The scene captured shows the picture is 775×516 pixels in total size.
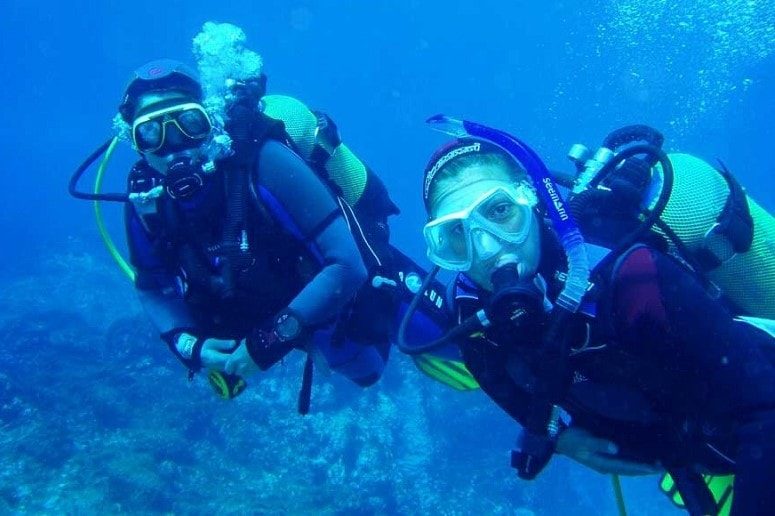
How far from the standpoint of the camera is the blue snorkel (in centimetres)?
213

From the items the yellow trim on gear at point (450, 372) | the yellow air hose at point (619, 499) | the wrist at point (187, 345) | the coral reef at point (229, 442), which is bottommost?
the coral reef at point (229, 442)

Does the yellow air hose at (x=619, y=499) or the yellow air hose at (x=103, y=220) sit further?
the yellow air hose at (x=103, y=220)

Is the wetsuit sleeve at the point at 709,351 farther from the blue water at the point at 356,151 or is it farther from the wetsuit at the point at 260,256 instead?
the blue water at the point at 356,151

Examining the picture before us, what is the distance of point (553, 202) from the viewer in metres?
2.38

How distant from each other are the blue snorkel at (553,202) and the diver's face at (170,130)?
160 centimetres

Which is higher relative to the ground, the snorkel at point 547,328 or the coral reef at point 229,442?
the snorkel at point 547,328

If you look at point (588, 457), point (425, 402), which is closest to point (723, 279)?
point (588, 457)

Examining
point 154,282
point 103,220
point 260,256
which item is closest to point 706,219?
point 260,256

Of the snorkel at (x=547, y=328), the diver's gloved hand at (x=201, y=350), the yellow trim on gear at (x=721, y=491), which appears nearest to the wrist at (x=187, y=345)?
the diver's gloved hand at (x=201, y=350)

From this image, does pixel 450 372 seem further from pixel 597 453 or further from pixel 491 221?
pixel 491 221

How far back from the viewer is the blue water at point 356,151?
10.5m

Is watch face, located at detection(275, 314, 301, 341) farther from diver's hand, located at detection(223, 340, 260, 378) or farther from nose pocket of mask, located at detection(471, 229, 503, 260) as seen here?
nose pocket of mask, located at detection(471, 229, 503, 260)

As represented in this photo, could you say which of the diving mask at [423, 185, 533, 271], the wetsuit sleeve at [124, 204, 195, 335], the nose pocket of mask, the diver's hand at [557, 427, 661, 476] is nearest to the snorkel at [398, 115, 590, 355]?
the diving mask at [423, 185, 533, 271]

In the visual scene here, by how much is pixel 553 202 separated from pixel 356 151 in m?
72.2
